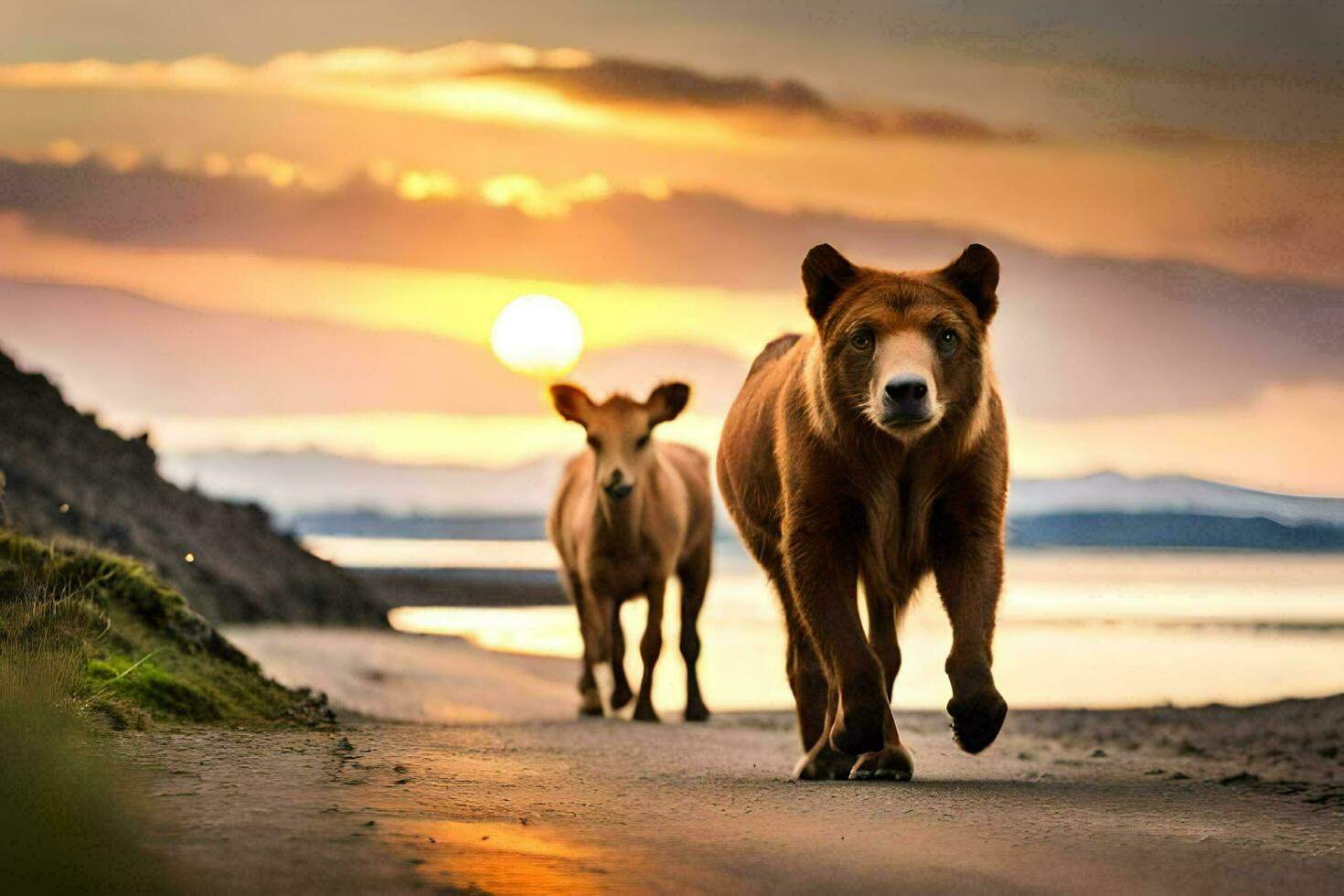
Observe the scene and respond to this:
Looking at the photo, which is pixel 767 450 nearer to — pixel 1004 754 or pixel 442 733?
pixel 442 733

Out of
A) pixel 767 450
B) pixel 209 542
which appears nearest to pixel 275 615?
pixel 209 542

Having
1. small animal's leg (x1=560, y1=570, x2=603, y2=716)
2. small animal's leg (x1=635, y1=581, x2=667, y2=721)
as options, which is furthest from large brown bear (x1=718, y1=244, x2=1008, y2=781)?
small animal's leg (x1=560, y1=570, x2=603, y2=716)

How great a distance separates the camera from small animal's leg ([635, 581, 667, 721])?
16516mm

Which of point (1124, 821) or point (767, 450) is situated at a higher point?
point (767, 450)

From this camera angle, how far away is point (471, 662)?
68.4 ft

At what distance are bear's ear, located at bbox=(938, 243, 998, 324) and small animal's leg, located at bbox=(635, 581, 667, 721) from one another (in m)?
8.05

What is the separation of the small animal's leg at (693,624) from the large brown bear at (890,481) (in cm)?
744

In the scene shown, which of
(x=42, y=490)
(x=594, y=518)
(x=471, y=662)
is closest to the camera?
(x=594, y=518)

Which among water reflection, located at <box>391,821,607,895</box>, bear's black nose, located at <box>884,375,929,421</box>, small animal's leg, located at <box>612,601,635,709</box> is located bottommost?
water reflection, located at <box>391,821,607,895</box>

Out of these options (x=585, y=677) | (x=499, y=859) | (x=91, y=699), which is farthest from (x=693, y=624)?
(x=499, y=859)

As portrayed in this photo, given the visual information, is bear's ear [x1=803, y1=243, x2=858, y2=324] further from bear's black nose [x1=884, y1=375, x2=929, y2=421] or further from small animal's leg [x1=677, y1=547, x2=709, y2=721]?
small animal's leg [x1=677, y1=547, x2=709, y2=721]

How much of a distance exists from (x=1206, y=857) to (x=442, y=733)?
18.2 feet

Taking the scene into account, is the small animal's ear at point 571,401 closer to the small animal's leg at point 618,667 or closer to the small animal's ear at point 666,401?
the small animal's ear at point 666,401

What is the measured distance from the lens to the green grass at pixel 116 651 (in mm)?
8547
